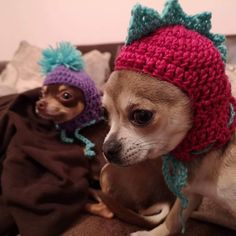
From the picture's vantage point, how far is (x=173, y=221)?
0.94 meters

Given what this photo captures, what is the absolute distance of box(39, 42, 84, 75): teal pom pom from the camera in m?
1.33

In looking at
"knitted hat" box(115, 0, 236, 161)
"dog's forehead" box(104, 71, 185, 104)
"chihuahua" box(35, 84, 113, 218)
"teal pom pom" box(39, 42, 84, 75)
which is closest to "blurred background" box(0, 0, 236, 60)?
"teal pom pom" box(39, 42, 84, 75)

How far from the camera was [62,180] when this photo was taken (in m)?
1.08

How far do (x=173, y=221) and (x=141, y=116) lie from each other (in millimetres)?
386

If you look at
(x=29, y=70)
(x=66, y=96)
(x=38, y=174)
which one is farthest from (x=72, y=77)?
(x=29, y=70)

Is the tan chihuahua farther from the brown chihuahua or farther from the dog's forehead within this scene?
the brown chihuahua

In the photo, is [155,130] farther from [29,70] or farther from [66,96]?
[29,70]

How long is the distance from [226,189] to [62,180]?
537 mm

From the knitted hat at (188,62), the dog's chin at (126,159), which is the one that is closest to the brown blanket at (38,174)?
the dog's chin at (126,159)

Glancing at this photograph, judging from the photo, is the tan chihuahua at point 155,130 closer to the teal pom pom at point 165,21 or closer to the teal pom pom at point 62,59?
the teal pom pom at point 165,21

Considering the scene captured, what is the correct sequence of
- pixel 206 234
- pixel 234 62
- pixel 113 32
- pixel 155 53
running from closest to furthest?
1. pixel 155 53
2. pixel 206 234
3. pixel 234 62
4. pixel 113 32

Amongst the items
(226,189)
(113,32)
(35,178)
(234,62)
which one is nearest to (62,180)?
(35,178)

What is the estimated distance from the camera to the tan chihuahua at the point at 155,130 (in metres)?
0.72

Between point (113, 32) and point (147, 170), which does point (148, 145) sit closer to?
point (147, 170)
